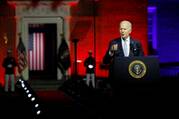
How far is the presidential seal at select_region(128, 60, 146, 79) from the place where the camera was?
20.9 ft

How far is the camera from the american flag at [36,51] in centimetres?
2617

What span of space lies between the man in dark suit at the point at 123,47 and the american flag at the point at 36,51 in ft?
63.9

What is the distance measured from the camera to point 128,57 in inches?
252

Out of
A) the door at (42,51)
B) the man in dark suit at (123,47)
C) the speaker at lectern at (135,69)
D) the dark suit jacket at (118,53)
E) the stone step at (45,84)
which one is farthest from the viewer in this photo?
the door at (42,51)

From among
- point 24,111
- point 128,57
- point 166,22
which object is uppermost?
point 166,22

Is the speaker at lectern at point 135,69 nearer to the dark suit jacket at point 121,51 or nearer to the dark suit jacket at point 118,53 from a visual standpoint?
the dark suit jacket at point 118,53

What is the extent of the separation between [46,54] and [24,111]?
16514 millimetres

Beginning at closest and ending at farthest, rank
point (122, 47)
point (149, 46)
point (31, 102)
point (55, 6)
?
1. point (122, 47)
2. point (31, 102)
3. point (55, 6)
4. point (149, 46)

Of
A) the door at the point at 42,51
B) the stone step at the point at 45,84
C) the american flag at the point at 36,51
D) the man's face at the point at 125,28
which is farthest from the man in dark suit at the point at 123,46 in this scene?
the american flag at the point at 36,51

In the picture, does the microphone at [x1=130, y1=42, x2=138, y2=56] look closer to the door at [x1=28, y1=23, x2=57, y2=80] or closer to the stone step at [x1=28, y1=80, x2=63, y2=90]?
the stone step at [x1=28, y1=80, x2=63, y2=90]

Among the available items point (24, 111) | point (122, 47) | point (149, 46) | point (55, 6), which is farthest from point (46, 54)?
point (122, 47)

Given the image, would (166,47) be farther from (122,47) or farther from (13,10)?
(122,47)

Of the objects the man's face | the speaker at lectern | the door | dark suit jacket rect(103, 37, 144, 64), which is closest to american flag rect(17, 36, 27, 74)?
the door

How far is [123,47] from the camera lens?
6844 mm
